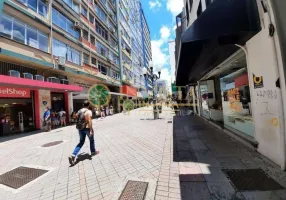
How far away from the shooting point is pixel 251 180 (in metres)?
3.45

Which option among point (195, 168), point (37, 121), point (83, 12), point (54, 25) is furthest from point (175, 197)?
point (83, 12)

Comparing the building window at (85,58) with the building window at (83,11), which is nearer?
the building window at (85,58)

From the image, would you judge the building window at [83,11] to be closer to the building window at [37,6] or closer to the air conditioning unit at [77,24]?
the air conditioning unit at [77,24]

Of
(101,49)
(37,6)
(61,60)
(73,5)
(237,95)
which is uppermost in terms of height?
(73,5)

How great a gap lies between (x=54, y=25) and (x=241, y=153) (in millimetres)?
17899

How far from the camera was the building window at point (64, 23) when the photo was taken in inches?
666

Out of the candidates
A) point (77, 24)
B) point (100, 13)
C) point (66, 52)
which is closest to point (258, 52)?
point (66, 52)

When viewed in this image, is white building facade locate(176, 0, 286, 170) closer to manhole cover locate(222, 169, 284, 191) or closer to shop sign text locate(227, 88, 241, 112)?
manhole cover locate(222, 169, 284, 191)

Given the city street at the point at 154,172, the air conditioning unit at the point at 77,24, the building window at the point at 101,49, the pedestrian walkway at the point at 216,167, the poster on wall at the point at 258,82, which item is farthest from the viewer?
the building window at the point at 101,49

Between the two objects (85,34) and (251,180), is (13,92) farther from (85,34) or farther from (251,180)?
(251,180)

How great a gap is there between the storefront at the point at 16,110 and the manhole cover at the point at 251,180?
13.5 meters

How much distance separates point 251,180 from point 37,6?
1820cm

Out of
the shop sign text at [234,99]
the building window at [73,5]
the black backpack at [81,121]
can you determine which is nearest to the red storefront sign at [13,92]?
the black backpack at [81,121]

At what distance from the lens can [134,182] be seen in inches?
147
